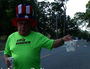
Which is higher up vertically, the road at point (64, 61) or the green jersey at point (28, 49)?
the green jersey at point (28, 49)

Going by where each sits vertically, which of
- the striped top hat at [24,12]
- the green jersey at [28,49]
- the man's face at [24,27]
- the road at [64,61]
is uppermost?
the striped top hat at [24,12]

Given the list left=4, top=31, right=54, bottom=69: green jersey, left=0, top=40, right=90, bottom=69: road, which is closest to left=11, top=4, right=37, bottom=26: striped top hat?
left=4, top=31, right=54, bottom=69: green jersey

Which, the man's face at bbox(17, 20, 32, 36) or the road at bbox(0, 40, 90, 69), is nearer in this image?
the man's face at bbox(17, 20, 32, 36)

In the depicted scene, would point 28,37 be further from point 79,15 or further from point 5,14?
point 79,15

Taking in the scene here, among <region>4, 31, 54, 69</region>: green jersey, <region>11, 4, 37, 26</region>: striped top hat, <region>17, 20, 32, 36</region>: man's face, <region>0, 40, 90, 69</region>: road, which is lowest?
<region>0, 40, 90, 69</region>: road

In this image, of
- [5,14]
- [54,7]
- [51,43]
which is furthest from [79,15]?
[51,43]

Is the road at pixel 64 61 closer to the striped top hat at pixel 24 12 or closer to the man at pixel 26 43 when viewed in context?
the man at pixel 26 43

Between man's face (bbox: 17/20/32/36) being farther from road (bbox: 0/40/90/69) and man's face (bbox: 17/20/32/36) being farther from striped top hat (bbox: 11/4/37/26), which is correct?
road (bbox: 0/40/90/69)

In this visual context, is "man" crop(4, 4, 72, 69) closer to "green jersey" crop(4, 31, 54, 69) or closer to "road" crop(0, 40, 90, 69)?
"green jersey" crop(4, 31, 54, 69)

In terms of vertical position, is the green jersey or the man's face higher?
the man's face

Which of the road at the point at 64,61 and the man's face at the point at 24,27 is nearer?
the man's face at the point at 24,27

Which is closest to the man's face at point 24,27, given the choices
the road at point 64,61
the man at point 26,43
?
the man at point 26,43

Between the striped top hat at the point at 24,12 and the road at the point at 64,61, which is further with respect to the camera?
the road at the point at 64,61

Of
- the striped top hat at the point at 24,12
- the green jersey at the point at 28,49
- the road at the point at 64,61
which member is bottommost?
the road at the point at 64,61
